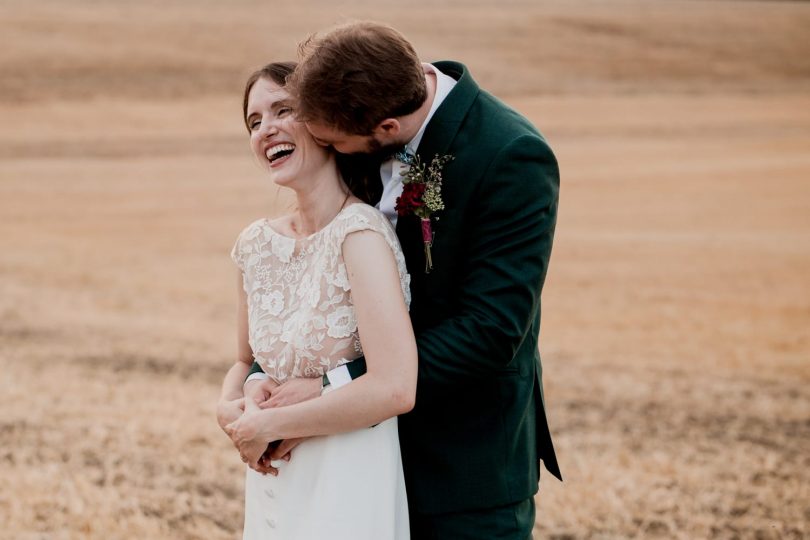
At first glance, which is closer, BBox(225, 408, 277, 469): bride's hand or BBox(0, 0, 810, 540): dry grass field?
BBox(225, 408, 277, 469): bride's hand

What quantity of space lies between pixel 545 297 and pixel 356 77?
9.35 m

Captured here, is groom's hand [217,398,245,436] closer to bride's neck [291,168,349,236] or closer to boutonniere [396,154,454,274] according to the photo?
bride's neck [291,168,349,236]

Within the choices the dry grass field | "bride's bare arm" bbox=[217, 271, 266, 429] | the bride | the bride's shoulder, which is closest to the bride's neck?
the bride

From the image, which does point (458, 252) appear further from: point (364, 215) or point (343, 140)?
point (343, 140)

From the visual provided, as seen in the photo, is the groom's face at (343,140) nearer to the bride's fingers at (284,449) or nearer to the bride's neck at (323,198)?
the bride's neck at (323,198)

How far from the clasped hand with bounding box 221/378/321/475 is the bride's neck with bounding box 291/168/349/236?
1.46 ft

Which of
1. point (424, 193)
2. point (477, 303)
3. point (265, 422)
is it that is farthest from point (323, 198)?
point (265, 422)

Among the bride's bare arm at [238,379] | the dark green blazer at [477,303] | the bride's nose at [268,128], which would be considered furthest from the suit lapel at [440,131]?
the bride's bare arm at [238,379]

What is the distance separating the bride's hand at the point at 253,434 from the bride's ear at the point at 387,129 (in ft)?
2.56

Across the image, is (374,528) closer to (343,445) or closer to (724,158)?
(343,445)

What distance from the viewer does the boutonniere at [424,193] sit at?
254 cm

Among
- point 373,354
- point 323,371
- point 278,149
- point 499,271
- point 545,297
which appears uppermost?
point 278,149

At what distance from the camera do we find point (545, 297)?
11445 mm

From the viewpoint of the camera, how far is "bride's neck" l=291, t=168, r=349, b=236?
8.71ft
